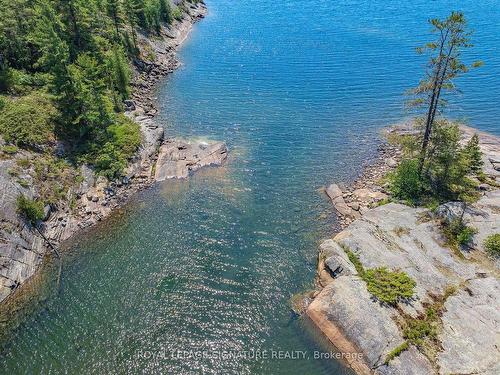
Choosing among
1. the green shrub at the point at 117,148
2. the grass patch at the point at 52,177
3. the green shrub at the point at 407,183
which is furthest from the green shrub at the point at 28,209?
the green shrub at the point at 407,183

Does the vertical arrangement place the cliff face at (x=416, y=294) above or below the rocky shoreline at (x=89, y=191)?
below

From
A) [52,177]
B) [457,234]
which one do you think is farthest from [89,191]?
[457,234]

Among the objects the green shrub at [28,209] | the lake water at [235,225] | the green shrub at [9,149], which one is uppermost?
the green shrub at [9,149]

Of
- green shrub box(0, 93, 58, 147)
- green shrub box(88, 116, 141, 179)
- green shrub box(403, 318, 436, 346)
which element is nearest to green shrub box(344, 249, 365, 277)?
green shrub box(403, 318, 436, 346)

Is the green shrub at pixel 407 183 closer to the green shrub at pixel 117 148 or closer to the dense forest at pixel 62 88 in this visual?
the green shrub at pixel 117 148

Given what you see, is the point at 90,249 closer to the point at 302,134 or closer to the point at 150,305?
the point at 150,305

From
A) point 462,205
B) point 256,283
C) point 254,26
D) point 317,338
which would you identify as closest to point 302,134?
point 462,205
